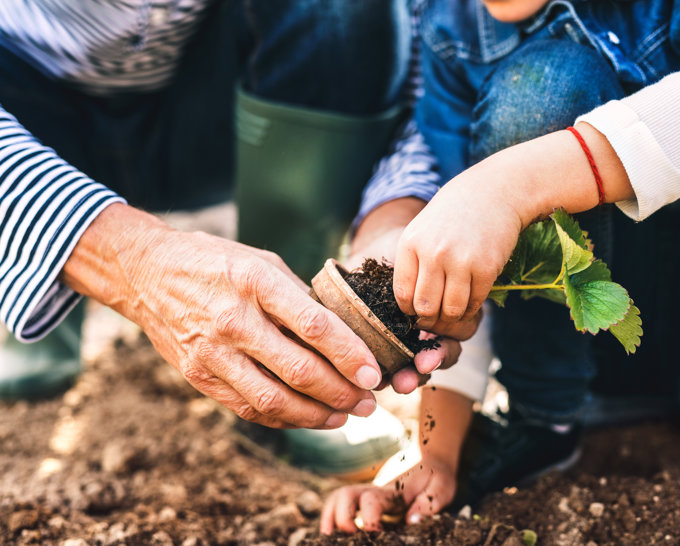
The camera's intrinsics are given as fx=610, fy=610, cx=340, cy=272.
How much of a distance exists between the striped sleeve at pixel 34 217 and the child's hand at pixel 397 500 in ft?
2.66

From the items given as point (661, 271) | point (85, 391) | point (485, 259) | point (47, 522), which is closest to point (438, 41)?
point (485, 259)

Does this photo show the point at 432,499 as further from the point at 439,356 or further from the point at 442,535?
the point at 439,356

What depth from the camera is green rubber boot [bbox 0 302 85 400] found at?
222 cm

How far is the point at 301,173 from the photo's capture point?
2035 mm

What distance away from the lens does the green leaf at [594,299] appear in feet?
3.48

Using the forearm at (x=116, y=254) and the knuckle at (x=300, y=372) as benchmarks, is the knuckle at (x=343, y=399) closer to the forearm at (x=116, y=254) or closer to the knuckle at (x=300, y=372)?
the knuckle at (x=300, y=372)

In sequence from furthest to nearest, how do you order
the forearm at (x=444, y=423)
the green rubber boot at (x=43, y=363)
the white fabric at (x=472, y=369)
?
the green rubber boot at (x=43, y=363)
the white fabric at (x=472, y=369)
the forearm at (x=444, y=423)

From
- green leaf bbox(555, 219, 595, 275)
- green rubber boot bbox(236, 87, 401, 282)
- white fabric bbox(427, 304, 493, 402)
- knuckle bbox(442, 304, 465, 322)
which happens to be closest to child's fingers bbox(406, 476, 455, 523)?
white fabric bbox(427, 304, 493, 402)

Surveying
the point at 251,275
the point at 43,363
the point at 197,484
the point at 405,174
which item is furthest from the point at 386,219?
the point at 43,363

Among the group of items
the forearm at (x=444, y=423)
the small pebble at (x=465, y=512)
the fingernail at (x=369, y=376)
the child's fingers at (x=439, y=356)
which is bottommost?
the small pebble at (x=465, y=512)

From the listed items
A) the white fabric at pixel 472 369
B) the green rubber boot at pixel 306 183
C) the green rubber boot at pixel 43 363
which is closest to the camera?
the white fabric at pixel 472 369

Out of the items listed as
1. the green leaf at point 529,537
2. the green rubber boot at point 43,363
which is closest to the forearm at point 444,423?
the green leaf at point 529,537

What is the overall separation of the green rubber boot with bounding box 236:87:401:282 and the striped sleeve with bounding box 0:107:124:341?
72 centimetres

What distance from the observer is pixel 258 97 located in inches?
77.6
